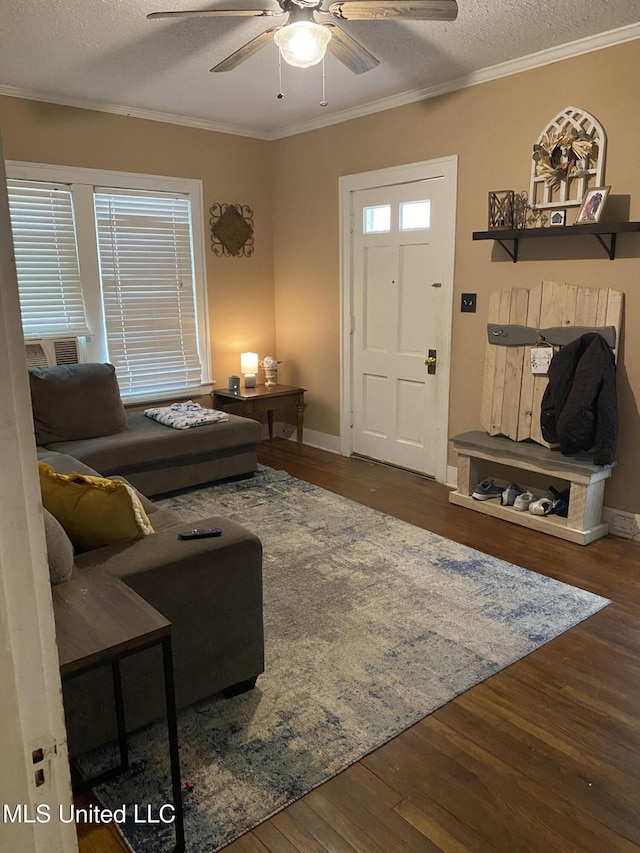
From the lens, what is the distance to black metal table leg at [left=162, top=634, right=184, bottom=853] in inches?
61.5

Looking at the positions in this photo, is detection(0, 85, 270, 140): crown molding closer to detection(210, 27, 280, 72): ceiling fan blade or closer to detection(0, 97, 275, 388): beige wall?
detection(0, 97, 275, 388): beige wall

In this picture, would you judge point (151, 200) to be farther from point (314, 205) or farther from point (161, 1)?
point (161, 1)

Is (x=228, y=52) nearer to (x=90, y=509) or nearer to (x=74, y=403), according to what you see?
(x=74, y=403)

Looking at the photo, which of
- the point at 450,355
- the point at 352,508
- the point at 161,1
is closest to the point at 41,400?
the point at 352,508

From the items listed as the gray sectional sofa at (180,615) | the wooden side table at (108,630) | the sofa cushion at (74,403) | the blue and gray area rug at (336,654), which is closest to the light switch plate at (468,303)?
the blue and gray area rug at (336,654)

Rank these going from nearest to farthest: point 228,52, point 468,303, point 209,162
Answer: point 228,52
point 468,303
point 209,162

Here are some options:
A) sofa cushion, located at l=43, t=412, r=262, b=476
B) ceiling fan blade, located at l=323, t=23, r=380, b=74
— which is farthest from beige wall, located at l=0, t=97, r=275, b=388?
ceiling fan blade, located at l=323, t=23, r=380, b=74

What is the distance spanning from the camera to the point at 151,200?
16.6 ft

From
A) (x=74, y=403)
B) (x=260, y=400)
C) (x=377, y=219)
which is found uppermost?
(x=377, y=219)

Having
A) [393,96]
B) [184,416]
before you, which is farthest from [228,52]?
[184,416]

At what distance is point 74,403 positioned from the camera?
428 centimetres

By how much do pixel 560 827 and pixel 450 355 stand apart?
317 centimetres

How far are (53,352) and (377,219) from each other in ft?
8.56

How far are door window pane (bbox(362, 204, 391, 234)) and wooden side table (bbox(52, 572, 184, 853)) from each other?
12.2ft
